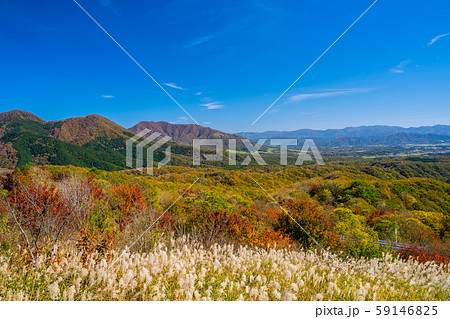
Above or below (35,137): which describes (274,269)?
below

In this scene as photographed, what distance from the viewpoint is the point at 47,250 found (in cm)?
446

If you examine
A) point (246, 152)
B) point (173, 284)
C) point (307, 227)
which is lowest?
point (307, 227)

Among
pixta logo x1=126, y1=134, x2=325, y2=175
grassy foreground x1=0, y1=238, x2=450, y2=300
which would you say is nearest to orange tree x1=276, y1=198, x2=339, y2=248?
grassy foreground x1=0, y1=238, x2=450, y2=300

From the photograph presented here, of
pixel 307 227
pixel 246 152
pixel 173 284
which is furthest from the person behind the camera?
pixel 246 152

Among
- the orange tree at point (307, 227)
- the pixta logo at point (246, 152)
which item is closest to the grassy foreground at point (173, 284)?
the orange tree at point (307, 227)

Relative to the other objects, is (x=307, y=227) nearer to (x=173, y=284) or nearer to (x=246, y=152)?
(x=173, y=284)

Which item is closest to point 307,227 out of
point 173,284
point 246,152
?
point 173,284

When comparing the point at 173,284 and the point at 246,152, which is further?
the point at 246,152

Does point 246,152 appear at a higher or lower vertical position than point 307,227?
higher

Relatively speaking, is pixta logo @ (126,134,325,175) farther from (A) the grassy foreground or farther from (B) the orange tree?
(A) the grassy foreground
